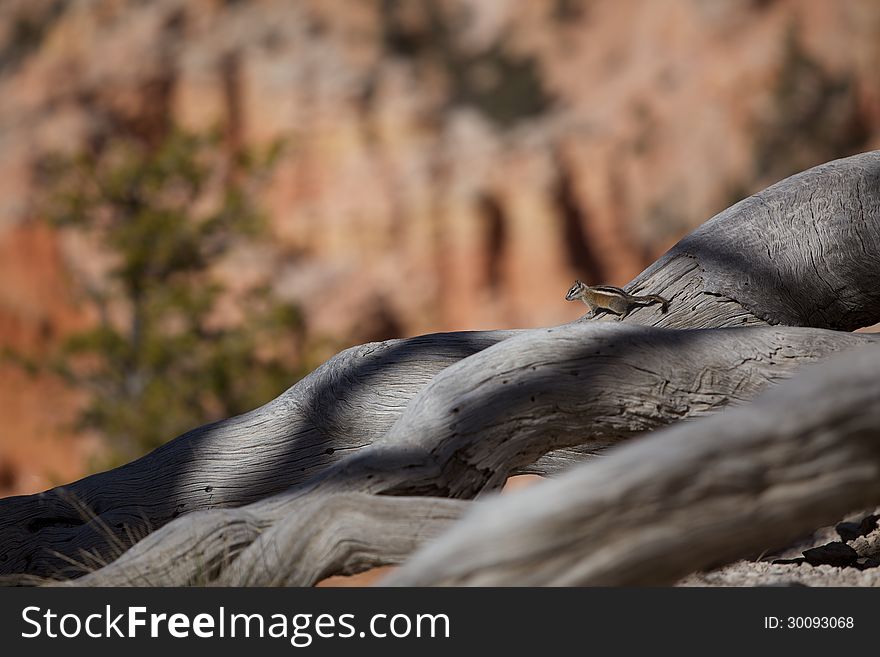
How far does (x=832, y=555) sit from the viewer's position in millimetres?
4195

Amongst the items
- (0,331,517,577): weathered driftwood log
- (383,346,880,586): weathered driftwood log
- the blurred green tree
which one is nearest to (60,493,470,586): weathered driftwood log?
(383,346,880,586): weathered driftwood log

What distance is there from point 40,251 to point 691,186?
12.5 meters

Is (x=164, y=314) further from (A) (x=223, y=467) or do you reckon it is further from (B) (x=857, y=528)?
(B) (x=857, y=528)

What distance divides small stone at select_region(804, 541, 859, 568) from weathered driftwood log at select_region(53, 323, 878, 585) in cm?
110

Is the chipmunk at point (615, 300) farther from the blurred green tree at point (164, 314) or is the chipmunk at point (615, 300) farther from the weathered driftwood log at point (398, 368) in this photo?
the blurred green tree at point (164, 314)

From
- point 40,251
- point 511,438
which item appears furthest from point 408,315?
point 511,438

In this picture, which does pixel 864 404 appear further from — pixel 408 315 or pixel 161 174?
pixel 408 315

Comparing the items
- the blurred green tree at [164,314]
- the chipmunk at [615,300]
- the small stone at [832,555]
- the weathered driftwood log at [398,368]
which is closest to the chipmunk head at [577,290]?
the chipmunk at [615,300]

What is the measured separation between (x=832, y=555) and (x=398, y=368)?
2120 millimetres

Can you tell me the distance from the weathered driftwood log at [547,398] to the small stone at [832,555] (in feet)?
3.61

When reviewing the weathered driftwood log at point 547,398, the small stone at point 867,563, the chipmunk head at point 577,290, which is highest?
the chipmunk head at point 577,290

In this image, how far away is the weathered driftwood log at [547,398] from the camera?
309 cm

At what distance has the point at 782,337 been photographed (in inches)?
144

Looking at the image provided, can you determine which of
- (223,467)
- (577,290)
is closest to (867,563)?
(577,290)
